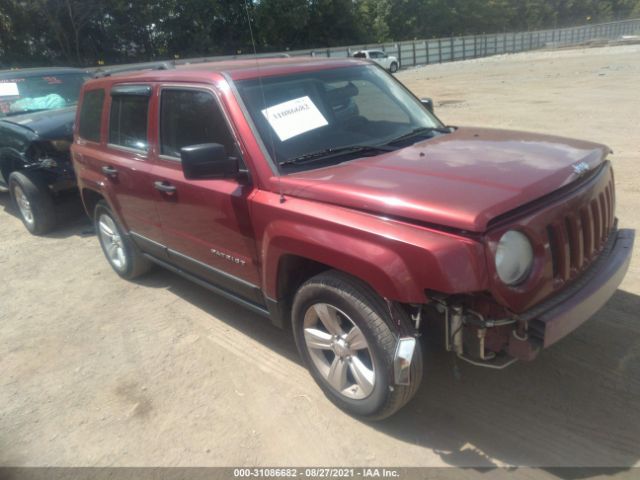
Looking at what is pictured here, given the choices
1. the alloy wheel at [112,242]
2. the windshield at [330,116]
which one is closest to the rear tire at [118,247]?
the alloy wheel at [112,242]

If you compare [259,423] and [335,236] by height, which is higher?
[335,236]

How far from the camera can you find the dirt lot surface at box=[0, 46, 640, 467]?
265cm

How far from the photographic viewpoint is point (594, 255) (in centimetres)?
271

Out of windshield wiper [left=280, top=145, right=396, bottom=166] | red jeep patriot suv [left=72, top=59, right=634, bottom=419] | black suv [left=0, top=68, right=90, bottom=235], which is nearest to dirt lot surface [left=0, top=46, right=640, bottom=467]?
red jeep patriot suv [left=72, top=59, right=634, bottom=419]

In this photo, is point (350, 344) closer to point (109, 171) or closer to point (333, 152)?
point (333, 152)

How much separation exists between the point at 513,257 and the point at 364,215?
2.30 ft

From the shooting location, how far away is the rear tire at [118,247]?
475 cm

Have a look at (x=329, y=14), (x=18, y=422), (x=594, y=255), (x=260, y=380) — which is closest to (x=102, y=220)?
(x=18, y=422)

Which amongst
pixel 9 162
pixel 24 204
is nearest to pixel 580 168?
pixel 24 204

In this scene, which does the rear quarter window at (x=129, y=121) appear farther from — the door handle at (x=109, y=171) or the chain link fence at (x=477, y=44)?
the chain link fence at (x=477, y=44)

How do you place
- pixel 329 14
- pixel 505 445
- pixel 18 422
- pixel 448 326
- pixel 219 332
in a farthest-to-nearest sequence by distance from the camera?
pixel 329 14 < pixel 219 332 < pixel 18 422 < pixel 505 445 < pixel 448 326

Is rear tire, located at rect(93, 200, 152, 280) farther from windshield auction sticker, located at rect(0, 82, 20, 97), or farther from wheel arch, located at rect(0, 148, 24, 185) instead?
windshield auction sticker, located at rect(0, 82, 20, 97)

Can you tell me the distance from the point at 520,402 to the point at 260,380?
1.58 m

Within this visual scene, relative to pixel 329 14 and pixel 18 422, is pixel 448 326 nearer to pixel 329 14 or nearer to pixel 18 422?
pixel 18 422
